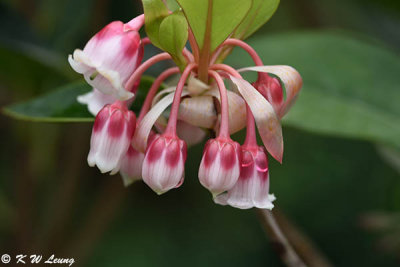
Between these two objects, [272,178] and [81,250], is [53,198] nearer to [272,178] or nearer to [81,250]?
[81,250]

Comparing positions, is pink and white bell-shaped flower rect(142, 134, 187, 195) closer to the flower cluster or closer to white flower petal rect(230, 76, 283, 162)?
the flower cluster

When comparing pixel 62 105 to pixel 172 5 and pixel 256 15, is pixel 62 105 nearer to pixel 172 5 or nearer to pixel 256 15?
pixel 172 5

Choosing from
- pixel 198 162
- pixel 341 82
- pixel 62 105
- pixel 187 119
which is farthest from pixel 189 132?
pixel 198 162

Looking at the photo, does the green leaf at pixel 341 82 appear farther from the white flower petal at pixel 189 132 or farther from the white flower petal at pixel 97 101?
the white flower petal at pixel 97 101

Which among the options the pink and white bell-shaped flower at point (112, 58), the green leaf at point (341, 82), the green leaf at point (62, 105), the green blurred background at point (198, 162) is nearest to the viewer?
the pink and white bell-shaped flower at point (112, 58)

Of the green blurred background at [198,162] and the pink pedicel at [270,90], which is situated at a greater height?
the pink pedicel at [270,90]

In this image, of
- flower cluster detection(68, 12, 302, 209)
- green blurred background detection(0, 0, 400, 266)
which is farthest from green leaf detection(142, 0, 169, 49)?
green blurred background detection(0, 0, 400, 266)

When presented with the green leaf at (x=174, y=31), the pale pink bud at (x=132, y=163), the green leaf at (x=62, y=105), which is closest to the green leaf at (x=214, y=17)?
the green leaf at (x=174, y=31)

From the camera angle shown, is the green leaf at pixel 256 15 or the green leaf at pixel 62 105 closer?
the green leaf at pixel 256 15

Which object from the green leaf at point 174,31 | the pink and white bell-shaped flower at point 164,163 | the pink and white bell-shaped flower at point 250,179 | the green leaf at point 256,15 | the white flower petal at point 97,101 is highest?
the green leaf at point 174,31
